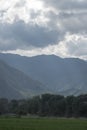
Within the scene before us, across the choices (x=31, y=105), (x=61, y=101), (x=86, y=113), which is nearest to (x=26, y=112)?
(x=31, y=105)

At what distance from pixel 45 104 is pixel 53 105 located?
656cm

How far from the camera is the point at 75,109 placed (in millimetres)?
182000

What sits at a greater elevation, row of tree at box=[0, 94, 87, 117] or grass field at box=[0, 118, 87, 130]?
row of tree at box=[0, 94, 87, 117]

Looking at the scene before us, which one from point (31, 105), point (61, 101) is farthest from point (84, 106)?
point (31, 105)

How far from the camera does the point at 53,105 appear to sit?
192m

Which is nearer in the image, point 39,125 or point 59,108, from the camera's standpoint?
point 39,125

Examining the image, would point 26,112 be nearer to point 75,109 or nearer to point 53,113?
point 53,113

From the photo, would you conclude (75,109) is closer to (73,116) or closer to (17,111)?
(73,116)

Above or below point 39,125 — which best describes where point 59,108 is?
above

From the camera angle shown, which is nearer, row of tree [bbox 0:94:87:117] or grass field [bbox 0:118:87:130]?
grass field [bbox 0:118:87:130]

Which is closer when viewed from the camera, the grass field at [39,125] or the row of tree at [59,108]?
the grass field at [39,125]

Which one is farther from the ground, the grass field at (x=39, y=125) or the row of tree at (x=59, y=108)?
the row of tree at (x=59, y=108)

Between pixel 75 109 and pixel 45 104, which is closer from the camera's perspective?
pixel 75 109

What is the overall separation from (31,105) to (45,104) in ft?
22.5
